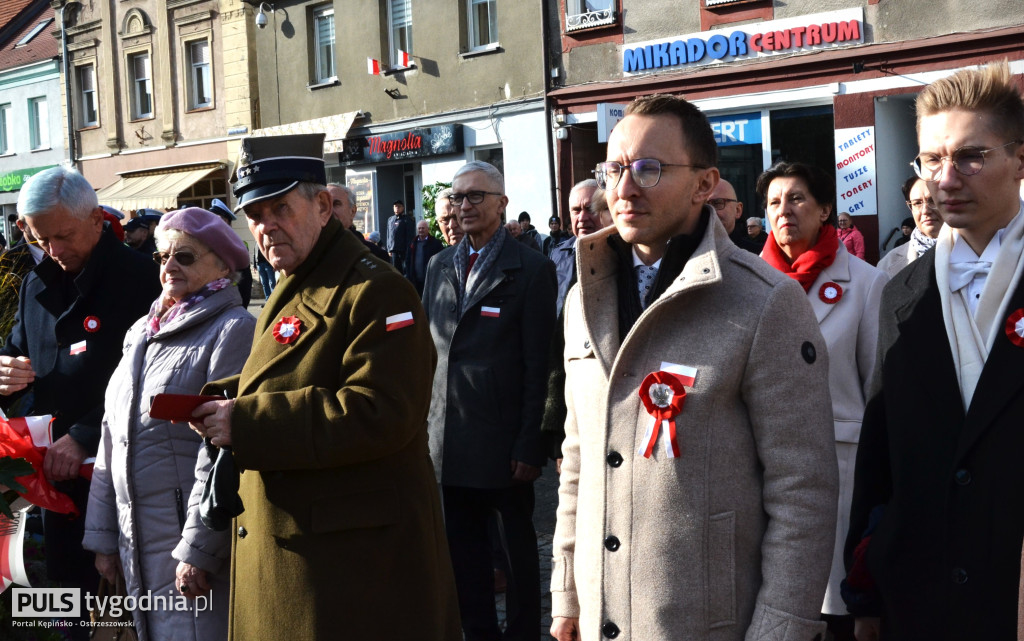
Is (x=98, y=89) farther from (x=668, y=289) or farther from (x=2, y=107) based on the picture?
(x=668, y=289)

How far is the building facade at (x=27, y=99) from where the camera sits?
32.6 m

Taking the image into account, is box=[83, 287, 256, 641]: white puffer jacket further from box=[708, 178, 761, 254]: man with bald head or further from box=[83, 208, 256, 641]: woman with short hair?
box=[708, 178, 761, 254]: man with bald head

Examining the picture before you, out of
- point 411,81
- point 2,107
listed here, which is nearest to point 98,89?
point 2,107

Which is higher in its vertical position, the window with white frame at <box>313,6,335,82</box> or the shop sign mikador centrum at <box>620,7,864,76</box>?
the window with white frame at <box>313,6,335,82</box>

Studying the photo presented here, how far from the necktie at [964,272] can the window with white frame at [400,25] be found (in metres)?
20.4

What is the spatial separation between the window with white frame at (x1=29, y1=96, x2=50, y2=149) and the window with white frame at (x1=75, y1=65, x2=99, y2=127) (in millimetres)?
2484

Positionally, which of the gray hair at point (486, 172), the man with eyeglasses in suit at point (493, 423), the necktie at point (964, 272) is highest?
the gray hair at point (486, 172)

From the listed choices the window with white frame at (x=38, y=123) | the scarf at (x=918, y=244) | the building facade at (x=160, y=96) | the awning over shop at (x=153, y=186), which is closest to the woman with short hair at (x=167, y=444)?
the scarf at (x=918, y=244)

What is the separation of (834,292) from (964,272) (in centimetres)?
160

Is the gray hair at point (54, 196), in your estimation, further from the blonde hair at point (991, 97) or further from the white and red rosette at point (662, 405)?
the blonde hair at point (991, 97)

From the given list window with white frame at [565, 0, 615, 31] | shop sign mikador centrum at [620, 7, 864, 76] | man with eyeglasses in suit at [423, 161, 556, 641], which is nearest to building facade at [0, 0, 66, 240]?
window with white frame at [565, 0, 615, 31]

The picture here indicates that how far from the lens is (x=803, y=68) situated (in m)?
16.1

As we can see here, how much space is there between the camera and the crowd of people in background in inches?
94.0

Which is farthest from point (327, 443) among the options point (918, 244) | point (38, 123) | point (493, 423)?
point (38, 123)
